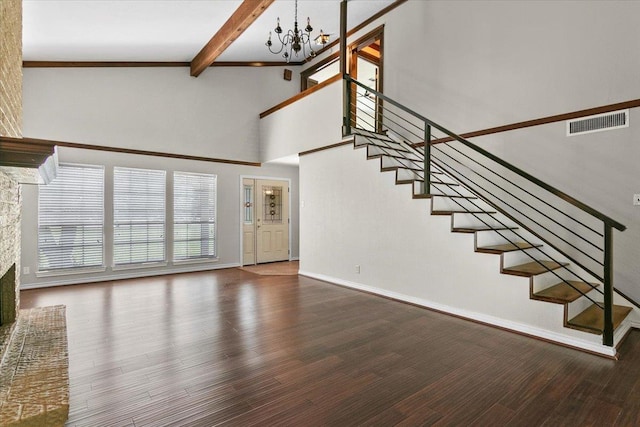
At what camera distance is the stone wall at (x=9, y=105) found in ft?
8.08

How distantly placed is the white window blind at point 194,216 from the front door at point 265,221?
0.81 meters

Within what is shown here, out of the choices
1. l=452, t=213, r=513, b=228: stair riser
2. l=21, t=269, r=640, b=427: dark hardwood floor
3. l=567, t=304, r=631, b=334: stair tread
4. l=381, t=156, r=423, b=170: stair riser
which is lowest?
l=21, t=269, r=640, b=427: dark hardwood floor

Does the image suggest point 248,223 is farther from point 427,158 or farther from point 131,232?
point 427,158

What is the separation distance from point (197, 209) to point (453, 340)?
578 centimetres

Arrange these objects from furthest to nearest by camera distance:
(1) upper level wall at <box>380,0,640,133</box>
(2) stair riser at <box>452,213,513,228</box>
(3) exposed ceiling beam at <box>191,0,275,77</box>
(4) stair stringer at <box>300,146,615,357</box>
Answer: (3) exposed ceiling beam at <box>191,0,275,77</box>, (2) stair riser at <box>452,213,513,228</box>, (1) upper level wall at <box>380,0,640,133</box>, (4) stair stringer at <box>300,146,615,357</box>

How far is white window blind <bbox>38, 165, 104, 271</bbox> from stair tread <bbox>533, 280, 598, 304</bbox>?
6838 millimetres

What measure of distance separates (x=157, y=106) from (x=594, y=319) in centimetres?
747

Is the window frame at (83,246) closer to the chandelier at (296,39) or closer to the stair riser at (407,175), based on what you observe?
the chandelier at (296,39)

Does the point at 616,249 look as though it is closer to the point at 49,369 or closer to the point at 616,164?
the point at 616,164

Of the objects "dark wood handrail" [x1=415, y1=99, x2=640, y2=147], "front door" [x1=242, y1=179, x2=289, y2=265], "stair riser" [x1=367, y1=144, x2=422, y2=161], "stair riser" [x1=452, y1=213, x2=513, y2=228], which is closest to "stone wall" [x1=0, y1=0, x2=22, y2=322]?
"stair riser" [x1=367, y1=144, x2=422, y2=161]

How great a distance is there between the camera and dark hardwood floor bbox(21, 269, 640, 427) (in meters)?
2.08

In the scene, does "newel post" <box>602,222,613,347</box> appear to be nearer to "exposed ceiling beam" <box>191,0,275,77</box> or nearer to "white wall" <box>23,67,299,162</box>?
"exposed ceiling beam" <box>191,0,275,77</box>

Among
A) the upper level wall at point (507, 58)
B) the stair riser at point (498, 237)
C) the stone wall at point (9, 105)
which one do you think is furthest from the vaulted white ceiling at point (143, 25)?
the stair riser at point (498, 237)

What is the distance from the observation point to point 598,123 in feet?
12.6
